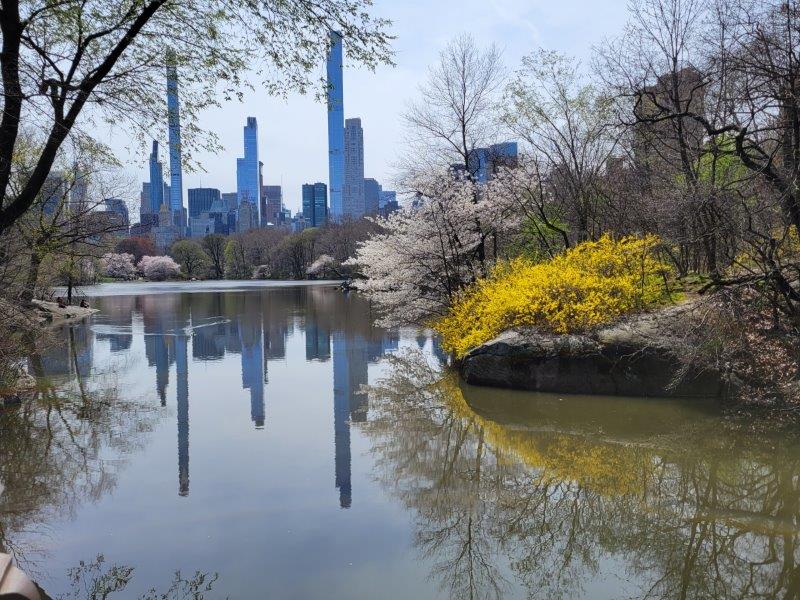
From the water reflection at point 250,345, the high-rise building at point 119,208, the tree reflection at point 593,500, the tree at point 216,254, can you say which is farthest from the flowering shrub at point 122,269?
the tree reflection at point 593,500

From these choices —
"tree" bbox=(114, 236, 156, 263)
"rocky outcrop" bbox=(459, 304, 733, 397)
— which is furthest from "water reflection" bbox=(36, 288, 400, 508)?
"tree" bbox=(114, 236, 156, 263)

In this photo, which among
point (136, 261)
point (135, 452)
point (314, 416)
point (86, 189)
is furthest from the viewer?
point (136, 261)

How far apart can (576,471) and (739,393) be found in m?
4.62

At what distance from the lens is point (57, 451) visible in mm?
9141

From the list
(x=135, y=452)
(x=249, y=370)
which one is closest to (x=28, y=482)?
(x=135, y=452)

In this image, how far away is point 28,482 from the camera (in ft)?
25.6

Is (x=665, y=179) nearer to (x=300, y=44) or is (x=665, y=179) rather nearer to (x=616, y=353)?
(x=616, y=353)

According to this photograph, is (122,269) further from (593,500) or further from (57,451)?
(593,500)

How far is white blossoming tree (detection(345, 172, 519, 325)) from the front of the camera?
17.1m

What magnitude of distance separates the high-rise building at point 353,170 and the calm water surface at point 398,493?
545 ft

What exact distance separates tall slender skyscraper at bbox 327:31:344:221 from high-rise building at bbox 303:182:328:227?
4866mm

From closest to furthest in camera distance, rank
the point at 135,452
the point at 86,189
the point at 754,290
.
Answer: the point at 135,452
the point at 754,290
the point at 86,189

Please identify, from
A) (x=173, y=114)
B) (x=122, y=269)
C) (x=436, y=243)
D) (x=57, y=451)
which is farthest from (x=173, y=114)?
(x=122, y=269)

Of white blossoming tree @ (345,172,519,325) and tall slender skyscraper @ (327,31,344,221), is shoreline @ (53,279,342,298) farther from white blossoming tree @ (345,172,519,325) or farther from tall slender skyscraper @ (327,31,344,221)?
white blossoming tree @ (345,172,519,325)
